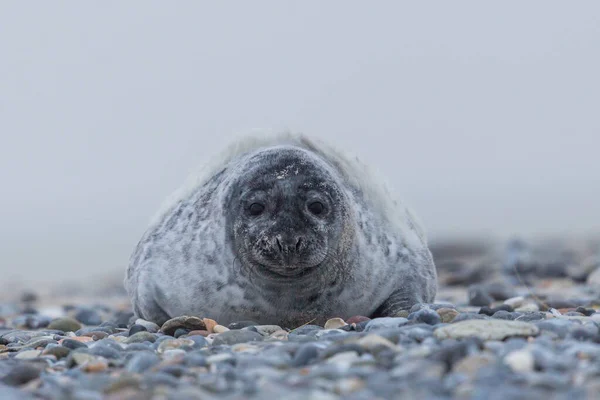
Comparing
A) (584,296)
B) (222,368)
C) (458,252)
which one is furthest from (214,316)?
(458,252)

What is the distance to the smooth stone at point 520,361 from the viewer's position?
12.6 ft

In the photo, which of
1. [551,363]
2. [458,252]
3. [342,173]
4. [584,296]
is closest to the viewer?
[551,363]

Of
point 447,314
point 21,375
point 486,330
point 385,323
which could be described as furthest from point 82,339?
point 486,330

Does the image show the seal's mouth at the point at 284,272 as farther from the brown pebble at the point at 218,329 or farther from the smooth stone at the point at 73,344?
the smooth stone at the point at 73,344

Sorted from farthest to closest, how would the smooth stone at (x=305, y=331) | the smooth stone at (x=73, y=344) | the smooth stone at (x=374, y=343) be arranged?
the smooth stone at (x=305, y=331) < the smooth stone at (x=73, y=344) < the smooth stone at (x=374, y=343)

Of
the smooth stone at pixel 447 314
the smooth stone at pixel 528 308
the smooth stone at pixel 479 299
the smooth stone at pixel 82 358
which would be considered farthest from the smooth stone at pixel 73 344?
the smooth stone at pixel 479 299

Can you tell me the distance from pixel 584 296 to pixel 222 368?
5.15m

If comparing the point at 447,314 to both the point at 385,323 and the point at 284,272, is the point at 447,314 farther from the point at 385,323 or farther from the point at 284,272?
the point at 284,272

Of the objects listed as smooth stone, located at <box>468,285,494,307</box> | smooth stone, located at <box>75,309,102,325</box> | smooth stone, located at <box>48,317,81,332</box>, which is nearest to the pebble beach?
smooth stone, located at <box>48,317,81,332</box>

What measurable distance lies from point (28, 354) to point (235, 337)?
1.16 meters

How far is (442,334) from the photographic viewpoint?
15.1 ft

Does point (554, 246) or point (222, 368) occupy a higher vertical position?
point (554, 246)

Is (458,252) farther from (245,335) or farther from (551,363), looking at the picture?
(551,363)

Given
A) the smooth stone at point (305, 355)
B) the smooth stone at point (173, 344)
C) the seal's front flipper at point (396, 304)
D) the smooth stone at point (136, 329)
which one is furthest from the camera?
the seal's front flipper at point (396, 304)
